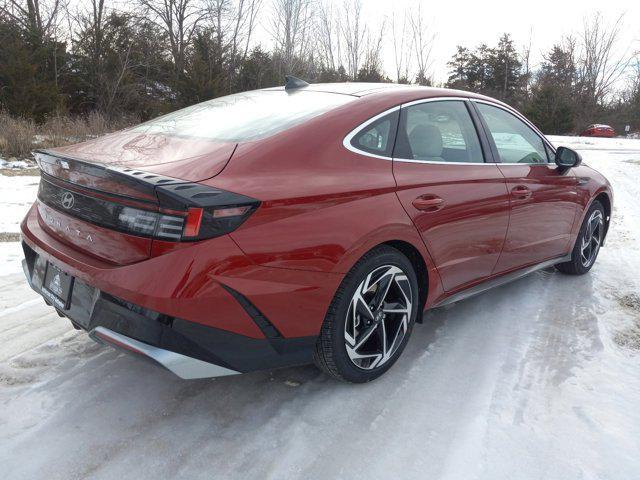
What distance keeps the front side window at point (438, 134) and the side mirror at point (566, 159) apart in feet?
3.41

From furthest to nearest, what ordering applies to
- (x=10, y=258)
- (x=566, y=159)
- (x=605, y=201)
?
(x=605, y=201), (x=10, y=258), (x=566, y=159)

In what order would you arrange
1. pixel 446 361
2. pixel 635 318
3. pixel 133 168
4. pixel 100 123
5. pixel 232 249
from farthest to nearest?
pixel 100 123, pixel 635 318, pixel 446 361, pixel 133 168, pixel 232 249

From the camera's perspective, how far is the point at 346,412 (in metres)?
2.47

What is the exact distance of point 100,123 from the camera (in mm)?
15062

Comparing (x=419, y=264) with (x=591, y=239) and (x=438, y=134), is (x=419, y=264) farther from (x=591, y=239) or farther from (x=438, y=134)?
(x=591, y=239)

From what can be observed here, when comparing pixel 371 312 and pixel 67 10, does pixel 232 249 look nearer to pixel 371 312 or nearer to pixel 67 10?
pixel 371 312

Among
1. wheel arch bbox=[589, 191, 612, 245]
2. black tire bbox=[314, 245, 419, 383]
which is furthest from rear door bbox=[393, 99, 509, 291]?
wheel arch bbox=[589, 191, 612, 245]

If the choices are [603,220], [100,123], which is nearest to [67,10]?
[100,123]

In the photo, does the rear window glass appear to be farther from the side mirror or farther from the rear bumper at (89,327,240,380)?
the side mirror

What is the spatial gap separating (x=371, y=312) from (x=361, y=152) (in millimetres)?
796

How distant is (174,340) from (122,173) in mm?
708

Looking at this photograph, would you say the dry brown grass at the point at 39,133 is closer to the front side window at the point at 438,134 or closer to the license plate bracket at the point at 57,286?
the license plate bracket at the point at 57,286

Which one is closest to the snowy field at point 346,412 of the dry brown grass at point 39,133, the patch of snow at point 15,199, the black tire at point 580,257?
the black tire at point 580,257

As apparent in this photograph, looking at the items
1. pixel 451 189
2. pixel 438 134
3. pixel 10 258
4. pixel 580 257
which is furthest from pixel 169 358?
pixel 580 257
